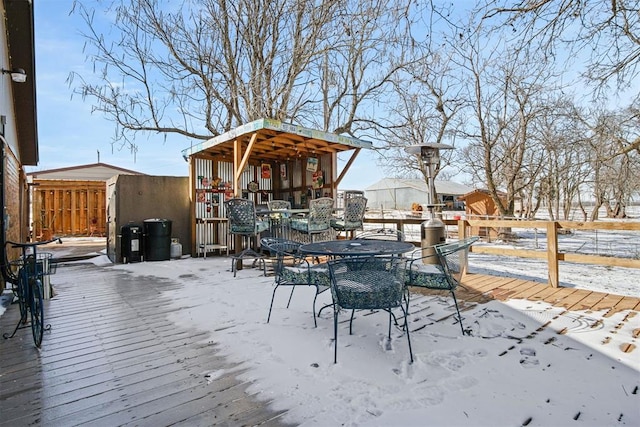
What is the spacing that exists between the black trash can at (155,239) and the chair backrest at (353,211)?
3806 millimetres

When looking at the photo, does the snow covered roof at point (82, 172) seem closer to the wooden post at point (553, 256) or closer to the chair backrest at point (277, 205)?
the chair backrest at point (277, 205)

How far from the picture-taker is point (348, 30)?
3051 millimetres

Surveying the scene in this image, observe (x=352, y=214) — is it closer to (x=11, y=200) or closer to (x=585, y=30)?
(x=585, y=30)

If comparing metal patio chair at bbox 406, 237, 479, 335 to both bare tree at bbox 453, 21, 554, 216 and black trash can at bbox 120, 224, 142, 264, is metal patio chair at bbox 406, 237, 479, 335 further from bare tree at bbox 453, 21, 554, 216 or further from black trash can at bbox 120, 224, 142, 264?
bare tree at bbox 453, 21, 554, 216

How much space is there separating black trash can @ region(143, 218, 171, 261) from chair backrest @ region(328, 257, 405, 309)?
17.9 feet

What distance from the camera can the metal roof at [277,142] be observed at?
617cm

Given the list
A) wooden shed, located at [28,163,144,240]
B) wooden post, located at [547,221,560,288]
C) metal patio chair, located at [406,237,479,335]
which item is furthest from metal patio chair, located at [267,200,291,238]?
wooden shed, located at [28,163,144,240]

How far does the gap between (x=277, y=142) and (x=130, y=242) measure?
3.57 metres

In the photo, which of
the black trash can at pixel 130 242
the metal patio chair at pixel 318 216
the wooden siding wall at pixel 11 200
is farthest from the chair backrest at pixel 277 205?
the wooden siding wall at pixel 11 200

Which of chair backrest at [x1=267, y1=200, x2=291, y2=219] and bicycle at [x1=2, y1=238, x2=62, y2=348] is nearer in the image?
bicycle at [x1=2, y1=238, x2=62, y2=348]

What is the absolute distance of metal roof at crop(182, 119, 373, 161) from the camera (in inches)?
243

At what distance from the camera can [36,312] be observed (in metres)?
2.80

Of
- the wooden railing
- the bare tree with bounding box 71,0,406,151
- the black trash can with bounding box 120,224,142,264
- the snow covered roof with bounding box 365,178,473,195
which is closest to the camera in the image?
the wooden railing

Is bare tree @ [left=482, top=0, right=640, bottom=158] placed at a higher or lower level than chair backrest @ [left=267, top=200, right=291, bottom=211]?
higher
